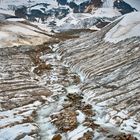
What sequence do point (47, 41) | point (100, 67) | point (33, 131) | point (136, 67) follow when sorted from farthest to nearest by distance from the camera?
point (47, 41)
point (100, 67)
point (136, 67)
point (33, 131)

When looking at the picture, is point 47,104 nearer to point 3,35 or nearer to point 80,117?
point 80,117

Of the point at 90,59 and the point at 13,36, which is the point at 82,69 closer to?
the point at 90,59

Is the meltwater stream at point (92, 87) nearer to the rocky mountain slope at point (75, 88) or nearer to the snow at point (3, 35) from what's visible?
the rocky mountain slope at point (75, 88)

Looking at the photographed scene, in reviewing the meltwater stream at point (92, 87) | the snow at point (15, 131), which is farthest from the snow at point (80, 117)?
the snow at point (15, 131)

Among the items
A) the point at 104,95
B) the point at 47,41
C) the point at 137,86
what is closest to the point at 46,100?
the point at 104,95

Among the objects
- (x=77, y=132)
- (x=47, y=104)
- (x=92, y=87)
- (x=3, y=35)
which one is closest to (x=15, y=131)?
(x=77, y=132)

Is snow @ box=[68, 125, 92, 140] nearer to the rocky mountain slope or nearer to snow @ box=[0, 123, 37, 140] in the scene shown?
the rocky mountain slope

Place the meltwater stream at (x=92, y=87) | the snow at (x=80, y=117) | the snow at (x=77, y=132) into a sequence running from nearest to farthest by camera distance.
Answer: the snow at (x=77, y=132)
the meltwater stream at (x=92, y=87)
the snow at (x=80, y=117)

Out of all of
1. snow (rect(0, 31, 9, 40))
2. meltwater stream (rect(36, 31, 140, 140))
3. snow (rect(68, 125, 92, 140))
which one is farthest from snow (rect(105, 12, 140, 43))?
snow (rect(68, 125, 92, 140))
